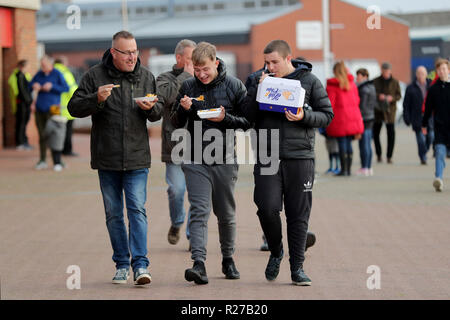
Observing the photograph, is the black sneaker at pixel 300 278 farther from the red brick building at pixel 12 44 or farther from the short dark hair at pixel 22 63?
the red brick building at pixel 12 44

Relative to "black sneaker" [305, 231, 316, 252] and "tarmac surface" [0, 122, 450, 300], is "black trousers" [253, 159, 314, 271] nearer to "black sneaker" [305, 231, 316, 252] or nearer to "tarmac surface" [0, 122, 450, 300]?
"tarmac surface" [0, 122, 450, 300]

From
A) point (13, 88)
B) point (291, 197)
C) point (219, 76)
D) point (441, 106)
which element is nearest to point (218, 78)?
point (219, 76)

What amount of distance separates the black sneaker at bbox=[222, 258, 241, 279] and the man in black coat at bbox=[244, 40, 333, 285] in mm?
268

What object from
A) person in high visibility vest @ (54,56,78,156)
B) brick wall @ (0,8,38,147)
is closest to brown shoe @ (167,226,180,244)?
person in high visibility vest @ (54,56,78,156)

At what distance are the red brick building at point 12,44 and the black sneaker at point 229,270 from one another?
1426 cm

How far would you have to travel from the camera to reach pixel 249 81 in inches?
290

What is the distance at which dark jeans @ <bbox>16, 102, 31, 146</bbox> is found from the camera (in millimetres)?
20641

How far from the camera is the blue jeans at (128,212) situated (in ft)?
23.5

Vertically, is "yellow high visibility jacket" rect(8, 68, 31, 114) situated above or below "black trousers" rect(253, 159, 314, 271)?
above

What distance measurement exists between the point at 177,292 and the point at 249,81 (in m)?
1.68

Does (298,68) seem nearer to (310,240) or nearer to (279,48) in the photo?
(279,48)

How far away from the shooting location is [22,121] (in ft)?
68.2

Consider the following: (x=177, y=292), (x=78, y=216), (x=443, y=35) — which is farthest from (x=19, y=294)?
(x=443, y=35)

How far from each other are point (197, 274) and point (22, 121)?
14.4 metres
